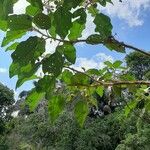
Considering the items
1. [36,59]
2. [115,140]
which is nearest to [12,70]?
[36,59]

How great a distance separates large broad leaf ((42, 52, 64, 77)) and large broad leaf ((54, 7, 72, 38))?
0.08 m

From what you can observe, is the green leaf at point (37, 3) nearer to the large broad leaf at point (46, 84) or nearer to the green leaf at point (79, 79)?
the large broad leaf at point (46, 84)

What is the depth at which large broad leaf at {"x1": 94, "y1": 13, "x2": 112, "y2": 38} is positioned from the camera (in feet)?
3.33

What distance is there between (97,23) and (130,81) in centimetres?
39

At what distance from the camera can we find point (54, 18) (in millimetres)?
938

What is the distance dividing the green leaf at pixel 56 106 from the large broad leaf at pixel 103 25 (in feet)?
0.87

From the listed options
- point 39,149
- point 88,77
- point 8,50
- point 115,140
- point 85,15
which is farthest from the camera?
point 115,140

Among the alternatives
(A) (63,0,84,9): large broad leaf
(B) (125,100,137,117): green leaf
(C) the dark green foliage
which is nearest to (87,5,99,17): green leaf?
(A) (63,0,84,9): large broad leaf

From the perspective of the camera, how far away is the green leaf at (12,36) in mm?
1049

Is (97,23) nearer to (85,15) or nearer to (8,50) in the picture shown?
(85,15)

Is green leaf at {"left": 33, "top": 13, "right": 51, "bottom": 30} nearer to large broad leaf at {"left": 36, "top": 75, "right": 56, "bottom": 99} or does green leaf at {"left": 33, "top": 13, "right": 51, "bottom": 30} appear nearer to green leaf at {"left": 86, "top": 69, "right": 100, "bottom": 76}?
large broad leaf at {"left": 36, "top": 75, "right": 56, "bottom": 99}

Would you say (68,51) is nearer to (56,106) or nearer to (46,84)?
(46,84)

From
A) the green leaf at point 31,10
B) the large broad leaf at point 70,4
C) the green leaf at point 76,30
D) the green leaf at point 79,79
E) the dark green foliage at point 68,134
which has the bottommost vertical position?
the green leaf at point 31,10

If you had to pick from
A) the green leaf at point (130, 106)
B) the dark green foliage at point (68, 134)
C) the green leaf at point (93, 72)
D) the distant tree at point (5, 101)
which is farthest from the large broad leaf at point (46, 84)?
the distant tree at point (5, 101)
